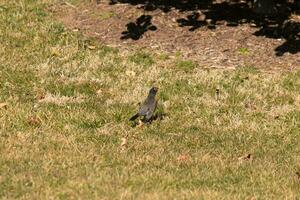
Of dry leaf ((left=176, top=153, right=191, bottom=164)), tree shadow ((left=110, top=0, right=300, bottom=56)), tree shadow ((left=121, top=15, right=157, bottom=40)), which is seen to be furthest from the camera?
tree shadow ((left=121, top=15, right=157, bottom=40))

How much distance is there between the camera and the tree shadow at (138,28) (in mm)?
12922

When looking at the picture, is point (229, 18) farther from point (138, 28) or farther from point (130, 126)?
point (130, 126)

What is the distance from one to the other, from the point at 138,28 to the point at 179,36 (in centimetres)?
94

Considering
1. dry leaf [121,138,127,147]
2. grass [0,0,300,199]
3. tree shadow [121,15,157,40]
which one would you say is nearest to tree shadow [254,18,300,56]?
grass [0,0,300,199]

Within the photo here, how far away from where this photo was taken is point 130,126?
8.86 meters

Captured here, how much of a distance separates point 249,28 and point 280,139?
4703 millimetres

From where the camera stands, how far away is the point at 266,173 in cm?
736

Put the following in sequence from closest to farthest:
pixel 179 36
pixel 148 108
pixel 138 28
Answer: pixel 148 108 < pixel 179 36 < pixel 138 28

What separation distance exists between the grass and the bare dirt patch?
441mm

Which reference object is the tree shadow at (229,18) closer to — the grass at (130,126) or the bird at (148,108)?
the grass at (130,126)

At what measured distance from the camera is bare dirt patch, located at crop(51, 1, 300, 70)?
11.9 meters

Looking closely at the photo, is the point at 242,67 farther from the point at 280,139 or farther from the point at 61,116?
the point at 61,116

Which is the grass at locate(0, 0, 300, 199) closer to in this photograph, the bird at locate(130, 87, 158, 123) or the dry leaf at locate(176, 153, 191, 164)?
the dry leaf at locate(176, 153, 191, 164)

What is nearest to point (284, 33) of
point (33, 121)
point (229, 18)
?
point (229, 18)
